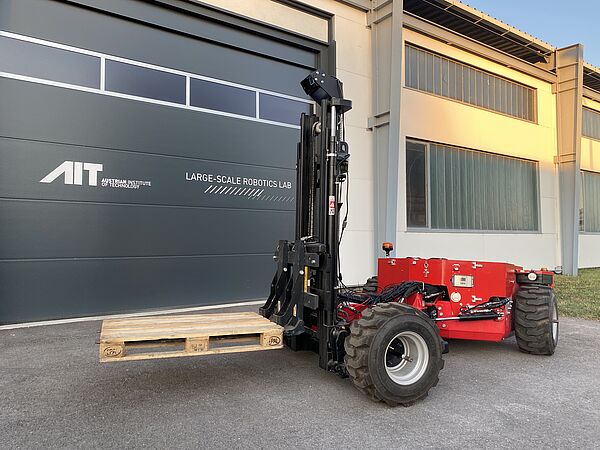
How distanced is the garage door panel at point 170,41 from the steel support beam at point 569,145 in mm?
11360

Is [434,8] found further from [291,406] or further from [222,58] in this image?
[291,406]

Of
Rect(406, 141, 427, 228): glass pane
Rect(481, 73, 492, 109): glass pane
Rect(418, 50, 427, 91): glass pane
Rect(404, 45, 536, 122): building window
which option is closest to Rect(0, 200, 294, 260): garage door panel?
Rect(406, 141, 427, 228): glass pane

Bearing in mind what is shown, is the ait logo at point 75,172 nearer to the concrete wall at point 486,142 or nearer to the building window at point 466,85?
the concrete wall at point 486,142

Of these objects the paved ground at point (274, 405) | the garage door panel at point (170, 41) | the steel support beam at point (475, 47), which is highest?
the steel support beam at point (475, 47)

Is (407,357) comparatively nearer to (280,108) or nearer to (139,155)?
(139,155)

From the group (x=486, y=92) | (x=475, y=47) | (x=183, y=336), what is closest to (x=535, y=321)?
(x=183, y=336)

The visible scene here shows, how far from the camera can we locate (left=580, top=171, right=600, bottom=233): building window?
63.2 feet

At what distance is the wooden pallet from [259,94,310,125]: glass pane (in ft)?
21.8

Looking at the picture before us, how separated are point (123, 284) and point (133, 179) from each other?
1997mm

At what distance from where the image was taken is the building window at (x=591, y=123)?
19.5 meters

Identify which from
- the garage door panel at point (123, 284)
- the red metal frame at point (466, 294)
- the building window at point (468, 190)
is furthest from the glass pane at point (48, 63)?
the building window at point (468, 190)

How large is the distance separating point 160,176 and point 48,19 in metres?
3.29

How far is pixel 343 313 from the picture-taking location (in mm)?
5141

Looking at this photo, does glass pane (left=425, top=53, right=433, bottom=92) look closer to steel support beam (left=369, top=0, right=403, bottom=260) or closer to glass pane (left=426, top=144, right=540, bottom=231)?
glass pane (left=426, top=144, right=540, bottom=231)
